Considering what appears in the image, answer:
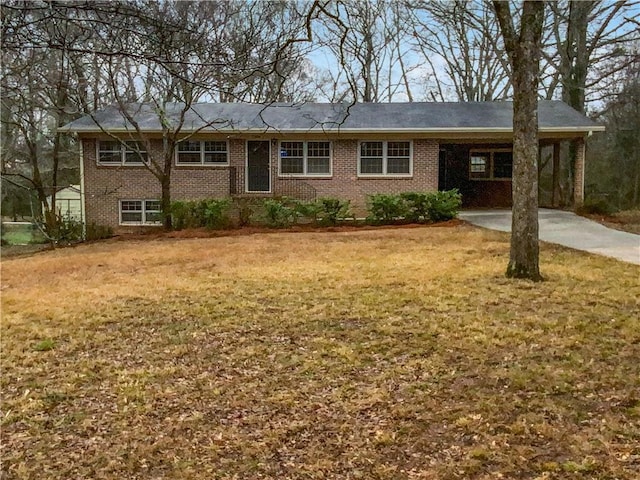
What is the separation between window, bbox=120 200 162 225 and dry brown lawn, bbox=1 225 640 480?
31.9ft

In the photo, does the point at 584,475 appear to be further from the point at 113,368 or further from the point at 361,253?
the point at 361,253

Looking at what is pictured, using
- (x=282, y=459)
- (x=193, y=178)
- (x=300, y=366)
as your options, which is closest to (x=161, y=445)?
(x=282, y=459)

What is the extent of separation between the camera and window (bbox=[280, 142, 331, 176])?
17.8m

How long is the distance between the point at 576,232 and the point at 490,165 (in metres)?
8.18

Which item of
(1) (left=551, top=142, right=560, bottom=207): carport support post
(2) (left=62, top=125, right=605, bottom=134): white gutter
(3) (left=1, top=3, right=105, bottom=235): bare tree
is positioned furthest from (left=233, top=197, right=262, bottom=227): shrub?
(1) (left=551, top=142, right=560, bottom=207): carport support post

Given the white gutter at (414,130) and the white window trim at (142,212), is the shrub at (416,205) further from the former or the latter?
the white window trim at (142,212)

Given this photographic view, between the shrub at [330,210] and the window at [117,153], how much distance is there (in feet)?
19.7

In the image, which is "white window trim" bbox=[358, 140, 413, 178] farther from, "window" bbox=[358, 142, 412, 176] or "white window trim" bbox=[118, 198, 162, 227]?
"white window trim" bbox=[118, 198, 162, 227]

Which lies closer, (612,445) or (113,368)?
(612,445)

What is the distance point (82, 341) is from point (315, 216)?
10.9 metres

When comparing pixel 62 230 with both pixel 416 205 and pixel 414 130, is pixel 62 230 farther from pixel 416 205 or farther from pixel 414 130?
pixel 414 130

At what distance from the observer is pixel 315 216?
16.0 m

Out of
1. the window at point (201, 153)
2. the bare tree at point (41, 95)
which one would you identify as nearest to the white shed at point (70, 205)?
the bare tree at point (41, 95)

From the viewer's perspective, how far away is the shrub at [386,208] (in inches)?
617
